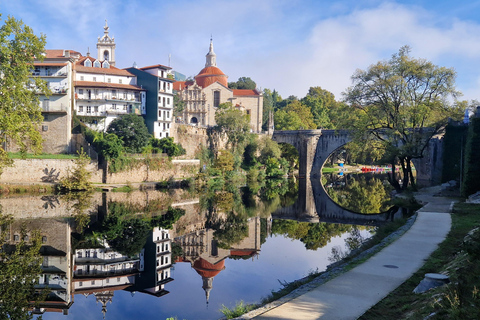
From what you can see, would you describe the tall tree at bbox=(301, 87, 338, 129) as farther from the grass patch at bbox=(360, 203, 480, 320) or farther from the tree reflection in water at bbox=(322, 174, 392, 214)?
the grass patch at bbox=(360, 203, 480, 320)

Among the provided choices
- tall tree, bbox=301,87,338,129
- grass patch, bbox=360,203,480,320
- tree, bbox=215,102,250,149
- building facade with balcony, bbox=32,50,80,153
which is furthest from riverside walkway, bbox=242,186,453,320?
tall tree, bbox=301,87,338,129

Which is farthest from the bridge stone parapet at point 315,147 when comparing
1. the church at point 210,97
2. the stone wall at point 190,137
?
the stone wall at point 190,137

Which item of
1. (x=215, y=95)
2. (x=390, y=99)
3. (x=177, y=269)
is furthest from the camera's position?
(x=215, y=95)

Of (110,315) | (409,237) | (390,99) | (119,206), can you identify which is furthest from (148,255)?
(390,99)

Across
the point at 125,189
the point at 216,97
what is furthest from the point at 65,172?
the point at 216,97

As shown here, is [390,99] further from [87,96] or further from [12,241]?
[87,96]

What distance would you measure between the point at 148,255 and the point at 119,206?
45.0ft

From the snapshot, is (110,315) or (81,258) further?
(81,258)

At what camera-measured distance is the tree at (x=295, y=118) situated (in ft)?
265

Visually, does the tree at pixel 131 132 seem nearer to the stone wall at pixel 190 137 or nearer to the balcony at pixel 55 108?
the balcony at pixel 55 108

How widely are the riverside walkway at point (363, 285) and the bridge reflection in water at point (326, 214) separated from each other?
10.4 metres

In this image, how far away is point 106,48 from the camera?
62.6 m

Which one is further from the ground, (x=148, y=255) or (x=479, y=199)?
(x=479, y=199)

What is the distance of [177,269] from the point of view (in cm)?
1625
